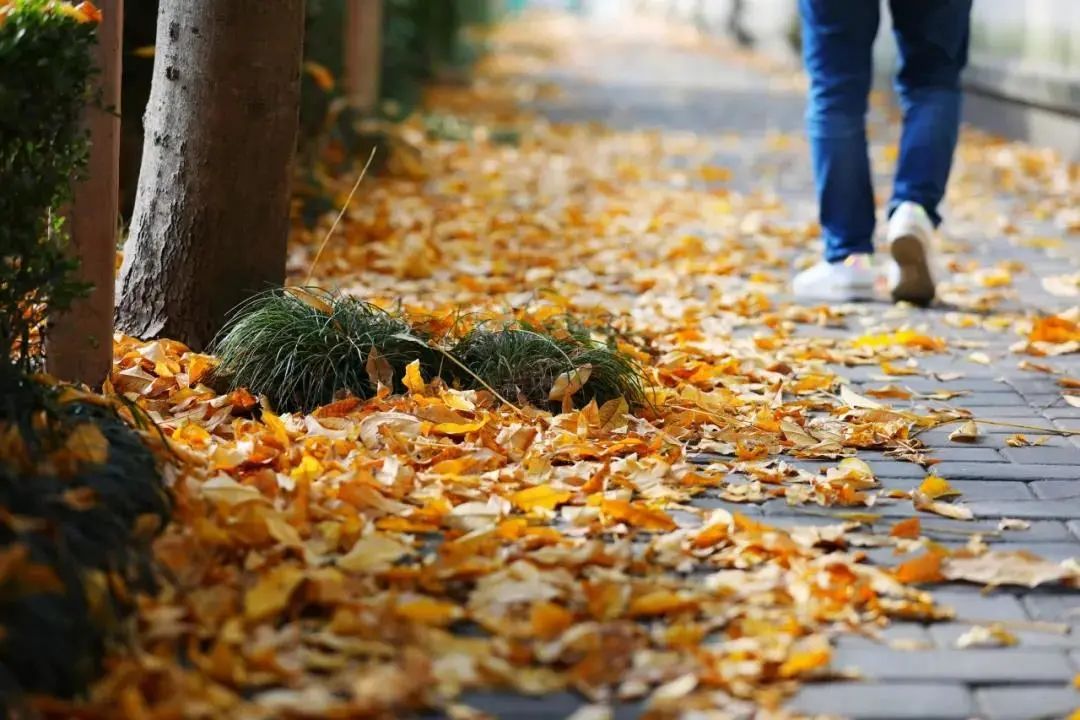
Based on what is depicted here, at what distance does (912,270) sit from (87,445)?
3325mm

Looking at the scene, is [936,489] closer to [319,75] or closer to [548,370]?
[548,370]

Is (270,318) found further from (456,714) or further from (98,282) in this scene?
(456,714)

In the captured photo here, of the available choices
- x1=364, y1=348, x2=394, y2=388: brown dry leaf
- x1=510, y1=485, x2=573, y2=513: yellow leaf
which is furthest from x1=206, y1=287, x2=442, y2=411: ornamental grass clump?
x1=510, y1=485, x2=573, y2=513: yellow leaf

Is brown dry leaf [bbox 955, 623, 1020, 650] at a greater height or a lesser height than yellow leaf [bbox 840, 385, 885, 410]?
lesser

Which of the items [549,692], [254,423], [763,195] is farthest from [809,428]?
[763,195]

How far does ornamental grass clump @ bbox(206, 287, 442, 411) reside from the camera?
12.1 ft

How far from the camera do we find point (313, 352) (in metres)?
3.75

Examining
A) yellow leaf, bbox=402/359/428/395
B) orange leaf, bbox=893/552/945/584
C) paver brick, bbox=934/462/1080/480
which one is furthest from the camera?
yellow leaf, bbox=402/359/428/395

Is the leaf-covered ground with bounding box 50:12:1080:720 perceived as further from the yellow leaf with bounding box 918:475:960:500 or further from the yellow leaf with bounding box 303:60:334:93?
the yellow leaf with bounding box 303:60:334:93

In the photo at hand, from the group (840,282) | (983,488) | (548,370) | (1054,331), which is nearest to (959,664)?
(983,488)

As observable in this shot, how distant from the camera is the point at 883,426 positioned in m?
3.66

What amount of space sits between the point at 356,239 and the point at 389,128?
305 centimetres

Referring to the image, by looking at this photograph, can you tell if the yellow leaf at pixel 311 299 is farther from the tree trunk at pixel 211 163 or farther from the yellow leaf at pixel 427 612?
the yellow leaf at pixel 427 612

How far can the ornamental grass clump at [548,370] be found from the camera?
3736mm
